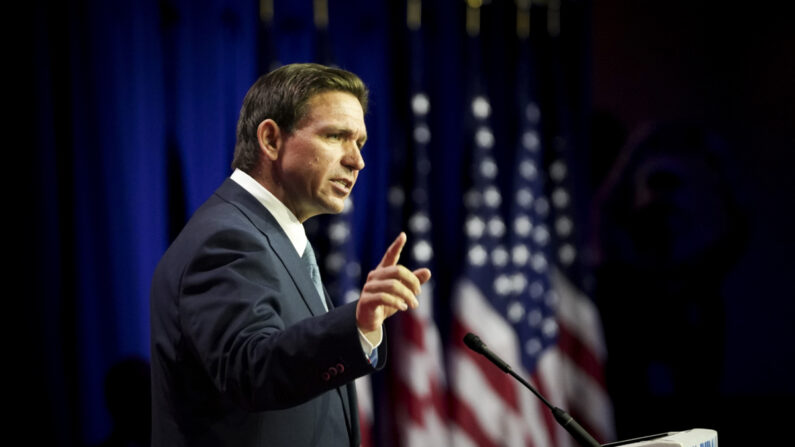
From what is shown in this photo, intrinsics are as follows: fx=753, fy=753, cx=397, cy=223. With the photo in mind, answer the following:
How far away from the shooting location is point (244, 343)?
1024mm

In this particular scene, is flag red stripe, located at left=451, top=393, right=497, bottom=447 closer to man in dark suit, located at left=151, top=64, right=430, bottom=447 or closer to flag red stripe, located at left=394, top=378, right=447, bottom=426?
flag red stripe, located at left=394, top=378, right=447, bottom=426

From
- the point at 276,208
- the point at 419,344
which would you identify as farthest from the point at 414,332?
the point at 276,208

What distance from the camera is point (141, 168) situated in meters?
3.06

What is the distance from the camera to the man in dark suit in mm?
1005

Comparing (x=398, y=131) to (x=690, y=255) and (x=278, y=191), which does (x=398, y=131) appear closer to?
(x=690, y=255)

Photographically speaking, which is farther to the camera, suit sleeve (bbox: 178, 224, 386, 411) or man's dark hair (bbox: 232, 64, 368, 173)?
man's dark hair (bbox: 232, 64, 368, 173)

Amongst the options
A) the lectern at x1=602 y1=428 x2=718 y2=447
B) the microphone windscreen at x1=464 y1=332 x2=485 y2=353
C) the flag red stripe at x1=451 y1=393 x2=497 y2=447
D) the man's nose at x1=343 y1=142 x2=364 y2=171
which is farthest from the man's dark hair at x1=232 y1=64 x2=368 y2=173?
the flag red stripe at x1=451 y1=393 x2=497 y2=447

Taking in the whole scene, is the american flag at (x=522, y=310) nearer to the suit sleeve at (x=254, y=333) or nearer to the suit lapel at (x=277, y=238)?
the suit lapel at (x=277, y=238)

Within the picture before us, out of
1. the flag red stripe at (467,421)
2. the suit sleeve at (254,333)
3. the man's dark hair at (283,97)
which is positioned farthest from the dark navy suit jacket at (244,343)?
the flag red stripe at (467,421)

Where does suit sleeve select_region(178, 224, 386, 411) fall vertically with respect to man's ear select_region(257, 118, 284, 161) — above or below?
below

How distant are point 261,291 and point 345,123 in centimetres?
43

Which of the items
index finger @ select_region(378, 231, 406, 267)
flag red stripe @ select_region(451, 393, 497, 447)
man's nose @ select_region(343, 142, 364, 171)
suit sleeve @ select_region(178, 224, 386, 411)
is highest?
man's nose @ select_region(343, 142, 364, 171)

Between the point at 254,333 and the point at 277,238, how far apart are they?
281 millimetres

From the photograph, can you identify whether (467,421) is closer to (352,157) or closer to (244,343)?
(352,157)
